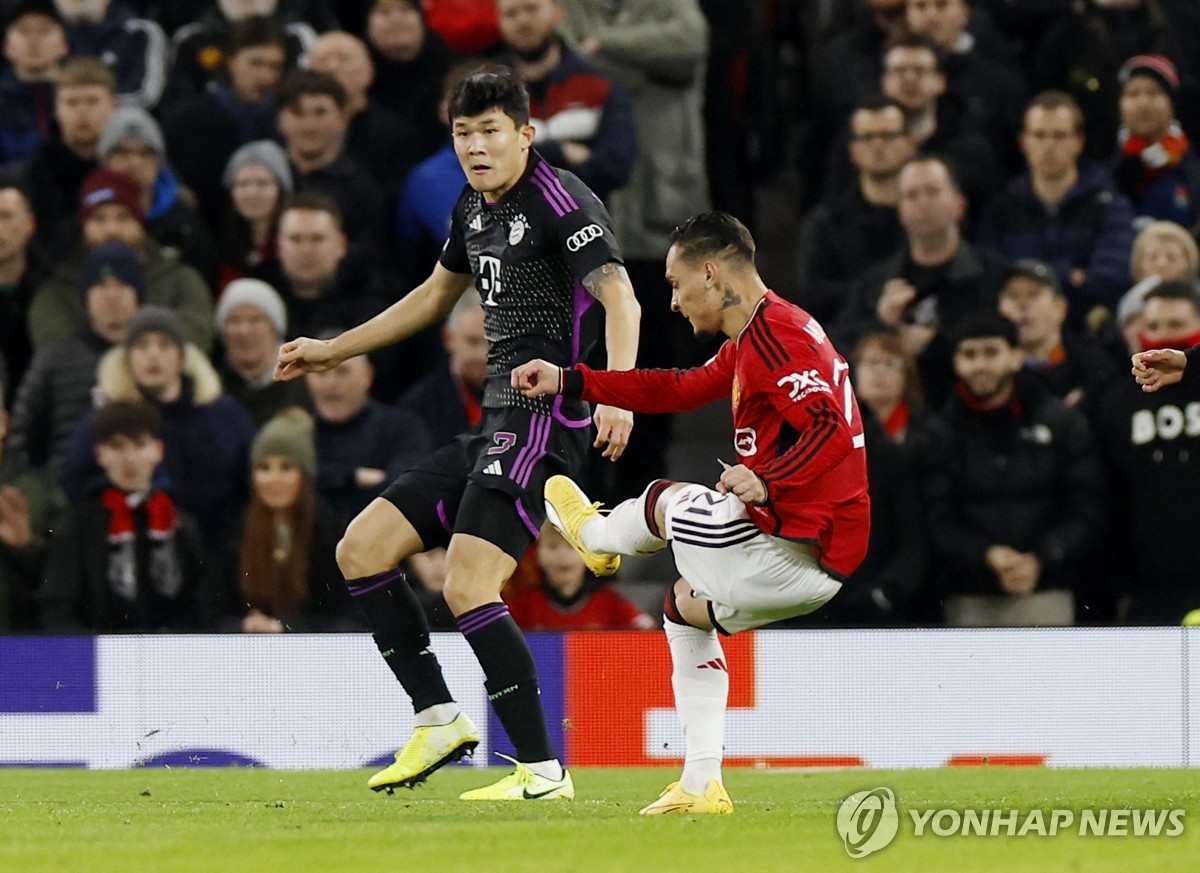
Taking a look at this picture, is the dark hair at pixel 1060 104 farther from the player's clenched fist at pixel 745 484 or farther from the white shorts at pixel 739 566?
the player's clenched fist at pixel 745 484

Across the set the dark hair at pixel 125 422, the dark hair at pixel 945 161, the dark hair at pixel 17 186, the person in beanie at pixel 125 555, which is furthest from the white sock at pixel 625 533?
the dark hair at pixel 17 186

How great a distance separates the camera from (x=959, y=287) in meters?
9.38

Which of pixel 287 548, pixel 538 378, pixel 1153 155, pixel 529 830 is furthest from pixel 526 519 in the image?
pixel 1153 155

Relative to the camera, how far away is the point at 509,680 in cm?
586

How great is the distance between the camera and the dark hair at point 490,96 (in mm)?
5961

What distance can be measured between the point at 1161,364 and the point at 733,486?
1357mm

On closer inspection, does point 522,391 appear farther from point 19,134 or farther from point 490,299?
point 19,134

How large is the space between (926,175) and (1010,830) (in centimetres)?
464

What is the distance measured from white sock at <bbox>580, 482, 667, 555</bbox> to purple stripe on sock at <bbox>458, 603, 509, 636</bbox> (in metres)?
0.33

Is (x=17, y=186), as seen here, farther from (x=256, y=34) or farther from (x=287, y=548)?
(x=287, y=548)

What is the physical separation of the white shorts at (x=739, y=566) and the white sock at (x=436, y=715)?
898mm

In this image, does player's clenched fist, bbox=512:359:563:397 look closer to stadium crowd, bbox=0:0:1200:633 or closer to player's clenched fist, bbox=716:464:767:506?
player's clenched fist, bbox=716:464:767:506

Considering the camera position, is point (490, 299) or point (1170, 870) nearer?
point (1170, 870)

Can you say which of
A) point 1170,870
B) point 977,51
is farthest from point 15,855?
point 977,51
